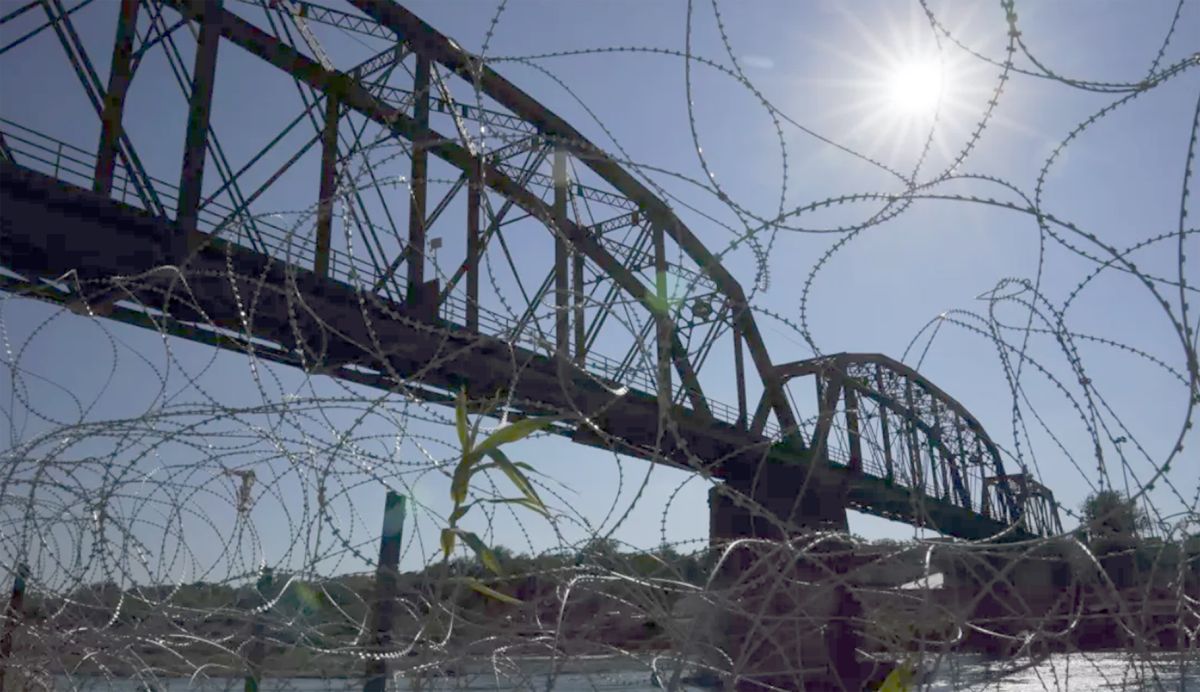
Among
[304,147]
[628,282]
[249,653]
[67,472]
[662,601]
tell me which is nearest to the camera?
[662,601]

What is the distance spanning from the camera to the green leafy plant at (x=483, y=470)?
107 inches

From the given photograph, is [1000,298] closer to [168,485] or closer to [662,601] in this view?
[662,601]

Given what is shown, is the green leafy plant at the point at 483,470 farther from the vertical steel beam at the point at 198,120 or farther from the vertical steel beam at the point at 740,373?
the vertical steel beam at the point at 740,373

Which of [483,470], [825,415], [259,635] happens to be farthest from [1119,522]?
[259,635]

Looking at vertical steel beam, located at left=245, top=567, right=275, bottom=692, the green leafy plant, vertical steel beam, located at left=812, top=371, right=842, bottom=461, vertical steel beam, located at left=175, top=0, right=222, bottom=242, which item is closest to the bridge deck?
vertical steel beam, located at left=175, top=0, right=222, bottom=242

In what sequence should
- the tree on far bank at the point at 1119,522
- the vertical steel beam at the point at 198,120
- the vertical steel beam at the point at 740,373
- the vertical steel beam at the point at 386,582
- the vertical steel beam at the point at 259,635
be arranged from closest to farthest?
the tree on far bank at the point at 1119,522, the vertical steel beam at the point at 259,635, the vertical steel beam at the point at 386,582, the vertical steel beam at the point at 198,120, the vertical steel beam at the point at 740,373

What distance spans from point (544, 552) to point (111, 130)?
1111 cm

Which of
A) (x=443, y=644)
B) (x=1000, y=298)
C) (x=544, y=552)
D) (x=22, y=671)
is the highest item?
(x=1000, y=298)

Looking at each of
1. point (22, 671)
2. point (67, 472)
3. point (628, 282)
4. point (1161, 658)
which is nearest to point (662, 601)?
point (1161, 658)

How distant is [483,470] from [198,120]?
11633mm

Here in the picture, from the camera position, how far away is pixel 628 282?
2273 cm

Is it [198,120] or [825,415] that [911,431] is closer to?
[198,120]

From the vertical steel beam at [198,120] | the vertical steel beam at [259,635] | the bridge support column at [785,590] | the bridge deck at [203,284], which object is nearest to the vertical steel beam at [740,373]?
the bridge support column at [785,590]

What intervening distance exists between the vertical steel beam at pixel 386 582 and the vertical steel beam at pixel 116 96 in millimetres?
9689
